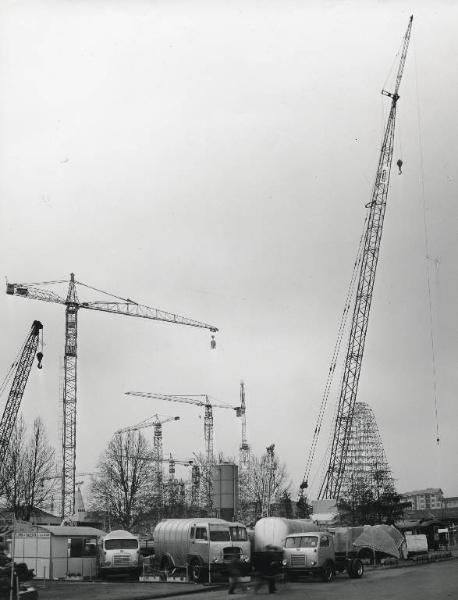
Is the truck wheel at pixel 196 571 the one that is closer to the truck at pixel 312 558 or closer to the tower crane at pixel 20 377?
the truck at pixel 312 558

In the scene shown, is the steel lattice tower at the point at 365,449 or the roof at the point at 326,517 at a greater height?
the steel lattice tower at the point at 365,449

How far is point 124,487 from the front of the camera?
8806 cm

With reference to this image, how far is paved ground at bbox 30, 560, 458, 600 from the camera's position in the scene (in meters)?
25.9

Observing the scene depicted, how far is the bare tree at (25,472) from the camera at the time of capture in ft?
224

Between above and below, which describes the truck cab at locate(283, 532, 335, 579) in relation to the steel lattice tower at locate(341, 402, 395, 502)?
below

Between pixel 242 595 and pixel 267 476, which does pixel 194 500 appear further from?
pixel 242 595

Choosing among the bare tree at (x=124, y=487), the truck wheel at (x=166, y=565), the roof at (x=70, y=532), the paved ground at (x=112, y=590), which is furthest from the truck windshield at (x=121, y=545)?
the bare tree at (x=124, y=487)

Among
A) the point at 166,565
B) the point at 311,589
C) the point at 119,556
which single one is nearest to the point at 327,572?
the point at 311,589

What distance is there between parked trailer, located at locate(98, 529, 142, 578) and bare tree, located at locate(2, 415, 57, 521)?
30.8 m

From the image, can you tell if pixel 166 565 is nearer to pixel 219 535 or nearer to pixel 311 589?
pixel 219 535

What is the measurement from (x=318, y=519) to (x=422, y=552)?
7838 millimetres

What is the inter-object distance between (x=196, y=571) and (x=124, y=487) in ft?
183

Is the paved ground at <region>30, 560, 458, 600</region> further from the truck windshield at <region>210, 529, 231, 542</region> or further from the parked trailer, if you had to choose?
the truck windshield at <region>210, 529, 231, 542</region>

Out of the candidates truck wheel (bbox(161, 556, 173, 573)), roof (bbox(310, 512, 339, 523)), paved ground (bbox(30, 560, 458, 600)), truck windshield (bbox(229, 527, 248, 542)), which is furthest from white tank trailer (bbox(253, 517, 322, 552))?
roof (bbox(310, 512, 339, 523))
